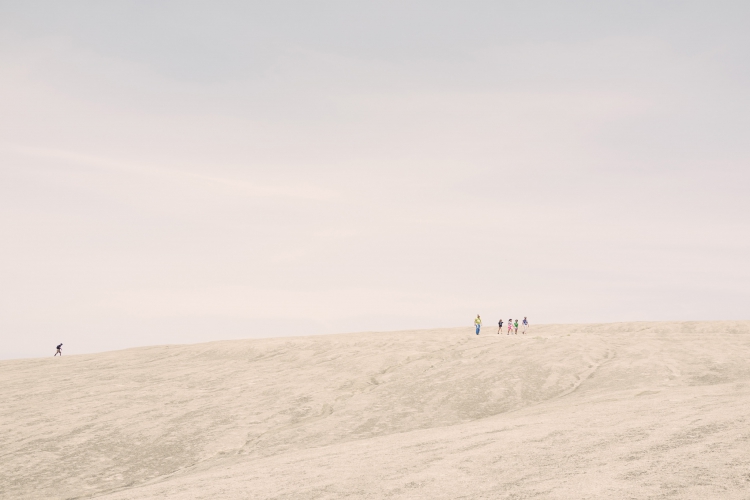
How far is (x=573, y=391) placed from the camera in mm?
32500

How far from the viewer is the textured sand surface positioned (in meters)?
16.1

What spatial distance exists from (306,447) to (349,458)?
7.49 meters

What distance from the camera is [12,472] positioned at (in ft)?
89.1

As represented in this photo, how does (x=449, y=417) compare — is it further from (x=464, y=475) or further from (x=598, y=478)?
(x=598, y=478)

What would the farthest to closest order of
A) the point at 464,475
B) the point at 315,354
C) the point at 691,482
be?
the point at 315,354, the point at 464,475, the point at 691,482

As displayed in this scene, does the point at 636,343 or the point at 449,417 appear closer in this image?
the point at 449,417

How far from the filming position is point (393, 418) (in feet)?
101

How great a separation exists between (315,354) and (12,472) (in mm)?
23397

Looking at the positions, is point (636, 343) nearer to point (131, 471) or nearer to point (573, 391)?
point (573, 391)

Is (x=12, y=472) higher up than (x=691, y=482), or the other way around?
(x=691, y=482)

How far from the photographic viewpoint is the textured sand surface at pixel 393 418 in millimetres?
16109

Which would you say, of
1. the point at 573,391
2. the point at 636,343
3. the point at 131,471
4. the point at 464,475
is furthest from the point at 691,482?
the point at 636,343

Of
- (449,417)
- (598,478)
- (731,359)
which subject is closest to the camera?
(598,478)

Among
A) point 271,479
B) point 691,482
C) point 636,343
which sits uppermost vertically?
point 636,343
